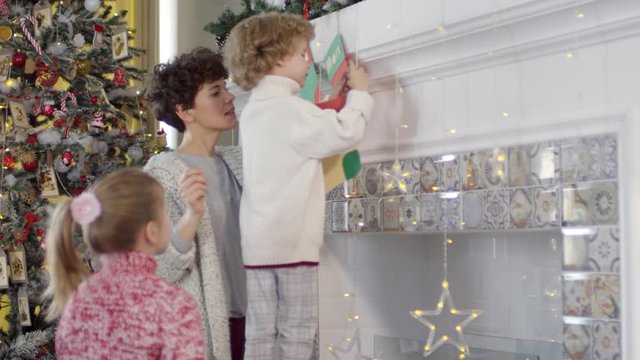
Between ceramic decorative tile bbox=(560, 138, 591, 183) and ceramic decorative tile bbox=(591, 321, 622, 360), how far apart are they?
0.34m

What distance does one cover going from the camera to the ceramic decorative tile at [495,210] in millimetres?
2299

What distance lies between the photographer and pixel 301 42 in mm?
2283

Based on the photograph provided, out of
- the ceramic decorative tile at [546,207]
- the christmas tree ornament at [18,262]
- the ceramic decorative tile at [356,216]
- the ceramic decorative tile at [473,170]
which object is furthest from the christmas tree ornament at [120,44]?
the ceramic decorative tile at [546,207]

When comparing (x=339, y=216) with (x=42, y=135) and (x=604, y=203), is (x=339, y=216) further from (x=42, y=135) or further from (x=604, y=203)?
(x=42, y=135)

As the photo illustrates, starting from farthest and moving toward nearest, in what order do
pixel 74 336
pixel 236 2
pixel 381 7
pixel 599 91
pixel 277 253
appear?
pixel 236 2, pixel 381 7, pixel 277 253, pixel 599 91, pixel 74 336

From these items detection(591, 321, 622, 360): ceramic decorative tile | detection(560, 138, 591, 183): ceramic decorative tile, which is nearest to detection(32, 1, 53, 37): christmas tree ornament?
detection(560, 138, 591, 183): ceramic decorative tile

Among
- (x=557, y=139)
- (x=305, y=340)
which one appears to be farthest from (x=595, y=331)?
(x=305, y=340)

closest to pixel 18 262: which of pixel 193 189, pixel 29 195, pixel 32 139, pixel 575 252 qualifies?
pixel 29 195

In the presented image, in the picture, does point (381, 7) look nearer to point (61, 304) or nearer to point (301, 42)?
point (301, 42)

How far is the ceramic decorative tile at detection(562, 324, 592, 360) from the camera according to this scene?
208 centimetres

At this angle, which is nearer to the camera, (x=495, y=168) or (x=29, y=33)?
(x=495, y=168)

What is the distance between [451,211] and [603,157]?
54cm

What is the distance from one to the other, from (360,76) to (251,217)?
1.59 ft

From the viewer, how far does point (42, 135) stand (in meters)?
3.75
